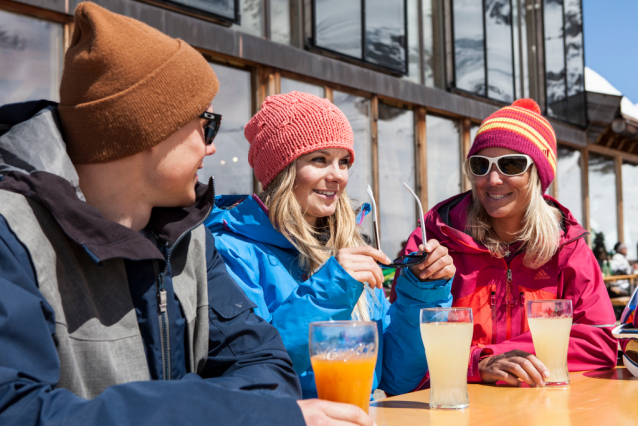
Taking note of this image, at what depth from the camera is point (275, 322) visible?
1.99 m

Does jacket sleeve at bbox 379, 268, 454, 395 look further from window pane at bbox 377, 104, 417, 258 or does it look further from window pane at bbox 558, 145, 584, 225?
window pane at bbox 558, 145, 584, 225

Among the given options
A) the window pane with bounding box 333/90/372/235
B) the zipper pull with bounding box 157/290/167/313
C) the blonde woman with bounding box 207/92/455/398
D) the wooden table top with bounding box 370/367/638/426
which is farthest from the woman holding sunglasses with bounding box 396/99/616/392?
the window pane with bounding box 333/90/372/235

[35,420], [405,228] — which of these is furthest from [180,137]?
[405,228]

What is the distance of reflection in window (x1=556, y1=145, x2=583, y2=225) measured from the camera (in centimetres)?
1501

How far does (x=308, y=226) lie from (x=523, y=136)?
114 cm

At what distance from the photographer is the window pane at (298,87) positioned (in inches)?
325

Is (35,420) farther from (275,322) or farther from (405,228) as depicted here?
(405,228)

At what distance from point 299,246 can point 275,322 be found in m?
0.47

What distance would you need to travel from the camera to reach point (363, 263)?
1.90 metres

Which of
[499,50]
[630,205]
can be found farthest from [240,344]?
[630,205]

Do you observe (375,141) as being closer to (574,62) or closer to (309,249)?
(309,249)

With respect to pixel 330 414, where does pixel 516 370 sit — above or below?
below

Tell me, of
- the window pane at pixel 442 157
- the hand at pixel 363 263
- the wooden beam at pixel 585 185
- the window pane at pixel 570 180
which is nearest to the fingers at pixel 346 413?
the hand at pixel 363 263

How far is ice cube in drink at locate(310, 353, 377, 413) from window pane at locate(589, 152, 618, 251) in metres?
16.2
